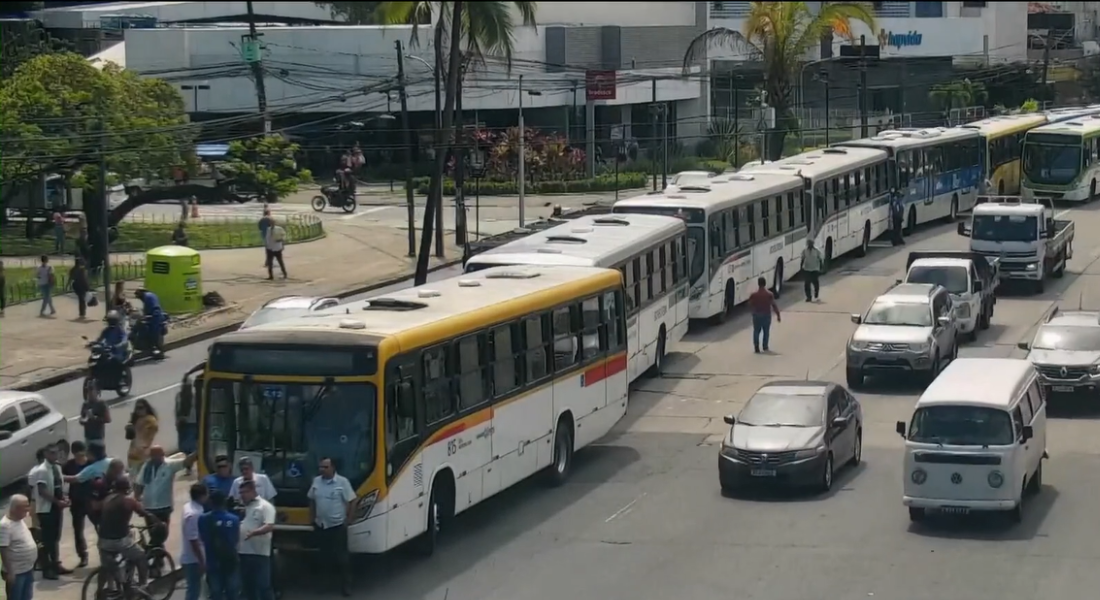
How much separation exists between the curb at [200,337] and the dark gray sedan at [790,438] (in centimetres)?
1424

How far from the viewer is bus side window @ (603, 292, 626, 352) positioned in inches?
987

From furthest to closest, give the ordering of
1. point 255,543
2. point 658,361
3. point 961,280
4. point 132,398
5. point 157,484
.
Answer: point 961,280 < point 658,361 < point 132,398 < point 157,484 < point 255,543

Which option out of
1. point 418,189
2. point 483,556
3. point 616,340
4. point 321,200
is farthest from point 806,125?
point 483,556

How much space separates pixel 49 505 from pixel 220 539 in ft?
9.05

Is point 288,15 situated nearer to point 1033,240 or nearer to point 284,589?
point 1033,240

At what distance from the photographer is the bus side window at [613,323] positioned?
2508 centimetres

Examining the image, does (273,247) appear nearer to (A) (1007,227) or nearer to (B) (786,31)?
(A) (1007,227)

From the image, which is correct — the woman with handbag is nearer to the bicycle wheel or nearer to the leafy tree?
the bicycle wheel

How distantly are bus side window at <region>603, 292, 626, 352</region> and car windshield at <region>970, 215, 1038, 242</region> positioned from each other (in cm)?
1750

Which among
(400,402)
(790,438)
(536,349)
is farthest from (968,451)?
(400,402)

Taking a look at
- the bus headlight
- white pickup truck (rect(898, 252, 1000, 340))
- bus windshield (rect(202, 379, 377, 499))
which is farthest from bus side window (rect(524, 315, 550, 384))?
white pickup truck (rect(898, 252, 1000, 340))

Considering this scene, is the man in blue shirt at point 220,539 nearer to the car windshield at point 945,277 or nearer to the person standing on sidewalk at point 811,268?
the car windshield at point 945,277

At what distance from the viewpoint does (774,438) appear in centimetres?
2216

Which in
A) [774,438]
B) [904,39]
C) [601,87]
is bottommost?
[774,438]
